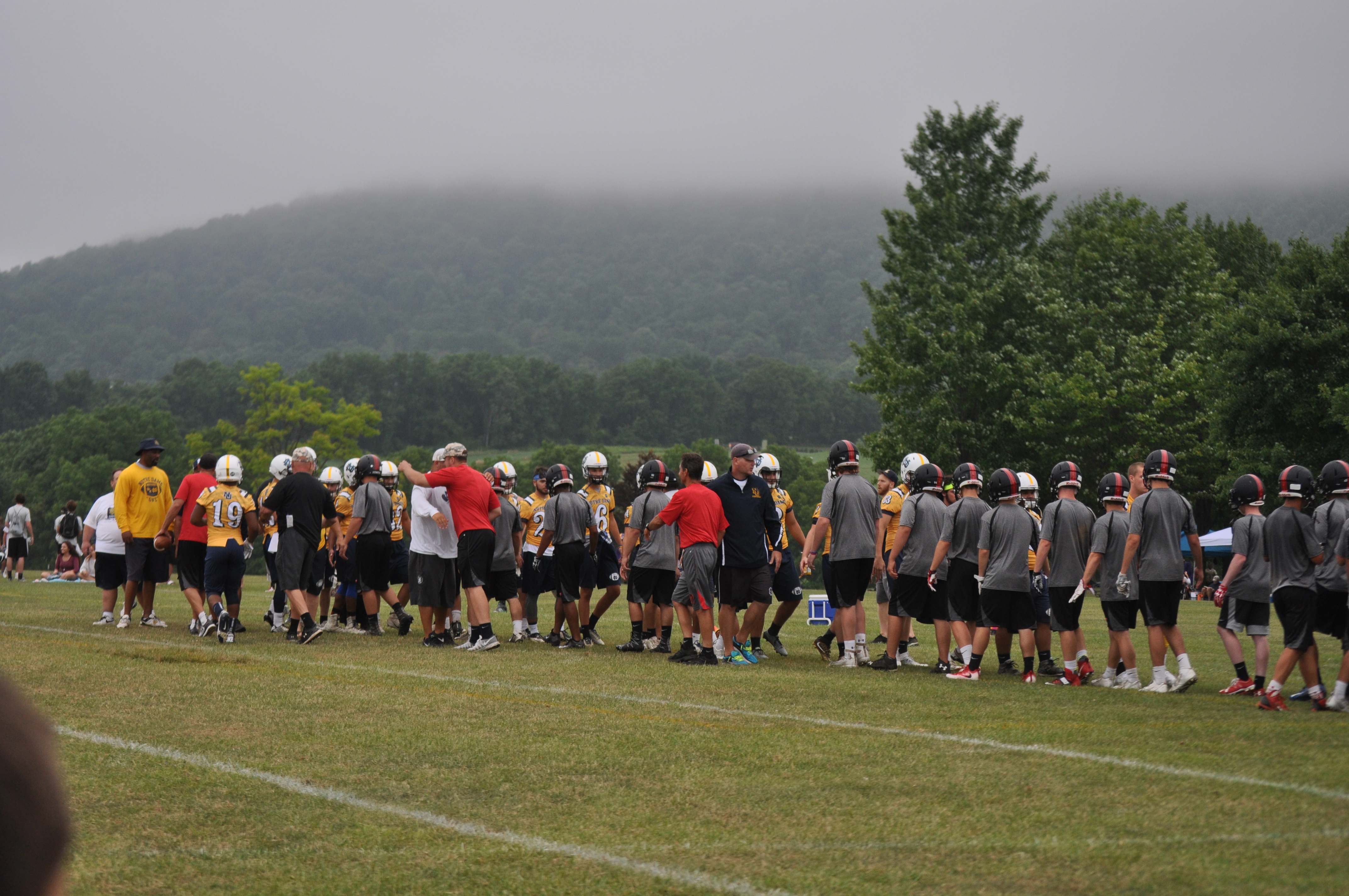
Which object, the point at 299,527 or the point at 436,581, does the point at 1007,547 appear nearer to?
the point at 436,581

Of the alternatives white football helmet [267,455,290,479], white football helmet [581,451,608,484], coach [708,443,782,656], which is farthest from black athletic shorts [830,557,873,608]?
white football helmet [267,455,290,479]

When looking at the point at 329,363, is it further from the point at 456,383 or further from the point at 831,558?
the point at 831,558

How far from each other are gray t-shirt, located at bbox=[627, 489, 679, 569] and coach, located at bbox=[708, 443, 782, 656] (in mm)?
1111

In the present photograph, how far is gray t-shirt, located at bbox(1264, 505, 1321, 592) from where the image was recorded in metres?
10.2

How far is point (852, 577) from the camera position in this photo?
526 inches

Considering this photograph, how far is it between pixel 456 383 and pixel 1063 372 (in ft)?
321

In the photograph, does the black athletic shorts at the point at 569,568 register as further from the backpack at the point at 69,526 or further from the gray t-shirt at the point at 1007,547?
the backpack at the point at 69,526

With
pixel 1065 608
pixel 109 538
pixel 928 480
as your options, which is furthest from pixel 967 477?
pixel 109 538

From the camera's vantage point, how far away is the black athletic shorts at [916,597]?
1352 centimetres

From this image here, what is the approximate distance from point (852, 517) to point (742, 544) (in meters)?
1.29

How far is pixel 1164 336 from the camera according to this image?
48219 millimetres

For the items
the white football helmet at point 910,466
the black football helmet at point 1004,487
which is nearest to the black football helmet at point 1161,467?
the black football helmet at point 1004,487

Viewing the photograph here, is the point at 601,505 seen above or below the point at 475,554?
above

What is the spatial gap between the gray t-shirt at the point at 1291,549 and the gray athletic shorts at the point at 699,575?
Answer: 5.49m
